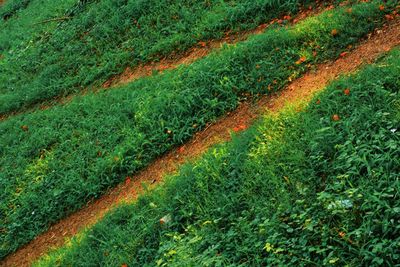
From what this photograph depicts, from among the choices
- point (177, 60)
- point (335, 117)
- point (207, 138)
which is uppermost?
point (177, 60)

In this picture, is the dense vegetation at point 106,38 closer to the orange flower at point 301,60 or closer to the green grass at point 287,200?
the orange flower at point 301,60

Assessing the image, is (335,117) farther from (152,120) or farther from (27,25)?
(27,25)

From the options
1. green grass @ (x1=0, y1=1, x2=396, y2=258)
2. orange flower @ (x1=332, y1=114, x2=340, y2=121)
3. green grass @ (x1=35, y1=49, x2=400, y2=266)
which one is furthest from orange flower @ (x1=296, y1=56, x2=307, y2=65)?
orange flower @ (x1=332, y1=114, x2=340, y2=121)

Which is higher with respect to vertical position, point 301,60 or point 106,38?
point 106,38

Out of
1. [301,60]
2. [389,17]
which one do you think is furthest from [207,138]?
[389,17]

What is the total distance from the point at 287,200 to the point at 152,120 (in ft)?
11.4

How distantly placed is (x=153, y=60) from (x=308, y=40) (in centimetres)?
366

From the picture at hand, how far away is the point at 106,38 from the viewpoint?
440 inches

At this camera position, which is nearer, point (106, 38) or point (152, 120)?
point (152, 120)

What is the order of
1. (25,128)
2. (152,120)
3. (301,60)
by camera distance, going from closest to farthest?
(301,60)
(152,120)
(25,128)

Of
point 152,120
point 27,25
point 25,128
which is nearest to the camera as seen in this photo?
point 152,120

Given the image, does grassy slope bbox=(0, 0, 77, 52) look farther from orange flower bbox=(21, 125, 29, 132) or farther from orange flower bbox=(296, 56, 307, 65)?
orange flower bbox=(296, 56, 307, 65)

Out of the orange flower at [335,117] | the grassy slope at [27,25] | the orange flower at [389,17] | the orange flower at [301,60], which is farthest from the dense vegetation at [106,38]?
the orange flower at [335,117]

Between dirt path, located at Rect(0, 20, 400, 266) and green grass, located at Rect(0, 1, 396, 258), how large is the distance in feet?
0.55
